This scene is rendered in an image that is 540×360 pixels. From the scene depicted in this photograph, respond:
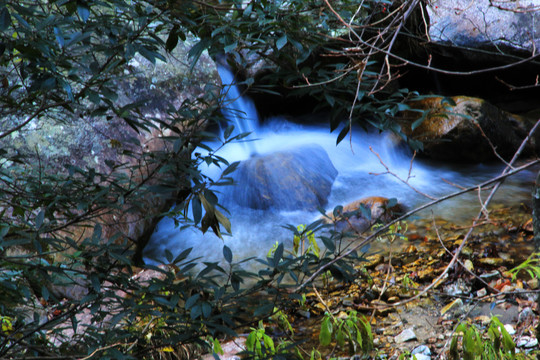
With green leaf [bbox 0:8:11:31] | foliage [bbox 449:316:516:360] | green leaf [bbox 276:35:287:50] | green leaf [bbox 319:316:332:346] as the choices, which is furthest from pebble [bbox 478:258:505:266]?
green leaf [bbox 0:8:11:31]

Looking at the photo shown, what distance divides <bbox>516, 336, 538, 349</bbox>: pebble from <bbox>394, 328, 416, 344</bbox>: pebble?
0.57 metres

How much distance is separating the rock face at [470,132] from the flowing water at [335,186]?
0.75 feet

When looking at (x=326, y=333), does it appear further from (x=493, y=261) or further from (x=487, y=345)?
(x=493, y=261)

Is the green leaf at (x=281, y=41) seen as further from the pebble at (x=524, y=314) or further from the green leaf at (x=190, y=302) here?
the pebble at (x=524, y=314)

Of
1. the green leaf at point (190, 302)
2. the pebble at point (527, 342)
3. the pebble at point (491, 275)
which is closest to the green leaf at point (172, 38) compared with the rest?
the green leaf at point (190, 302)

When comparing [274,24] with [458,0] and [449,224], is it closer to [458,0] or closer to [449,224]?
[449,224]

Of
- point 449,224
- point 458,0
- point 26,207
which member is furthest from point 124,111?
point 458,0

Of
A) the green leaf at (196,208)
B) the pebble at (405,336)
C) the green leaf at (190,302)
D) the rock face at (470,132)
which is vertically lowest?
the pebble at (405,336)

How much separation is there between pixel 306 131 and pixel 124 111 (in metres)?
5.69

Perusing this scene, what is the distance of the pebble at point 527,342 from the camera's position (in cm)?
226

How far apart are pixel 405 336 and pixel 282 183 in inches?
124

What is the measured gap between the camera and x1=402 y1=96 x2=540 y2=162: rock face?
599 cm

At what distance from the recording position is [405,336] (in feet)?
8.79

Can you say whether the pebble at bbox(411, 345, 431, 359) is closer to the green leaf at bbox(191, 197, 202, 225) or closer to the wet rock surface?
the wet rock surface
